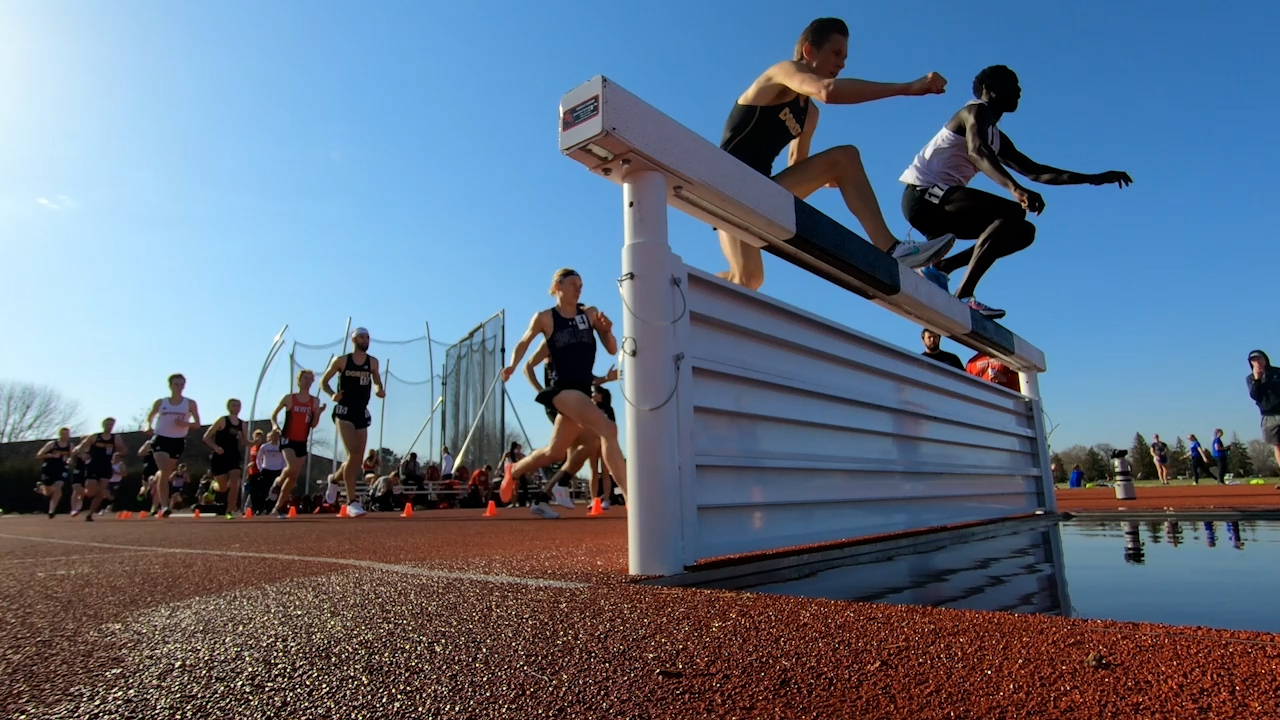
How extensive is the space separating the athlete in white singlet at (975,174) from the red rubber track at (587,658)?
3.72 metres

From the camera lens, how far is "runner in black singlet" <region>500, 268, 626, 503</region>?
17.0 feet

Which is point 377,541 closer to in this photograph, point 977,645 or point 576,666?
point 576,666

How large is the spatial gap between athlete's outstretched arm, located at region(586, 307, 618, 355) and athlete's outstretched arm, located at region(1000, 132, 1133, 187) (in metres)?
3.19

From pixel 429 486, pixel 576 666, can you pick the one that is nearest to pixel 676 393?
pixel 576 666

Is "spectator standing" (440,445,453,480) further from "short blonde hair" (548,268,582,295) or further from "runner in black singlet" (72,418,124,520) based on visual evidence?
"short blonde hair" (548,268,582,295)

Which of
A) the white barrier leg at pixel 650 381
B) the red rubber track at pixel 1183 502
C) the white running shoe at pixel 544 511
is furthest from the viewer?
the white running shoe at pixel 544 511

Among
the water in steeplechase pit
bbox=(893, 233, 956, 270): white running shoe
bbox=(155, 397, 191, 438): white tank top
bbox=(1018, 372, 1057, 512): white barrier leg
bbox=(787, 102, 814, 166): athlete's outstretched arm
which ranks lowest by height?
the water in steeplechase pit

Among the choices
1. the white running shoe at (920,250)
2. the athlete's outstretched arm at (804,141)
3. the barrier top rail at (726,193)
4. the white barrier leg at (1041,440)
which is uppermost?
the athlete's outstretched arm at (804,141)

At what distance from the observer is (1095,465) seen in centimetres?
3884

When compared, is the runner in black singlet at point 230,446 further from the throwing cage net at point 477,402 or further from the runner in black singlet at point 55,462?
the throwing cage net at point 477,402

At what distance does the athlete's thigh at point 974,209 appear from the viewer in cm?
465

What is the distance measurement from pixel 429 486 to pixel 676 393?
15361mm

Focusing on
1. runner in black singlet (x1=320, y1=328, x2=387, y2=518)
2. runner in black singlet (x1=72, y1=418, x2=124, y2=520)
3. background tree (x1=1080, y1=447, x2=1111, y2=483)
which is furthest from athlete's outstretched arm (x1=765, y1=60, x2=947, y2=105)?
background tree (x1=1080, y1=447, x2=1111, y2=483)

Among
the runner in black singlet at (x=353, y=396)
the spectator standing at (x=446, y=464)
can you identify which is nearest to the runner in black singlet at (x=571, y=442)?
the runner in black singlet at (x=353, y=396)
